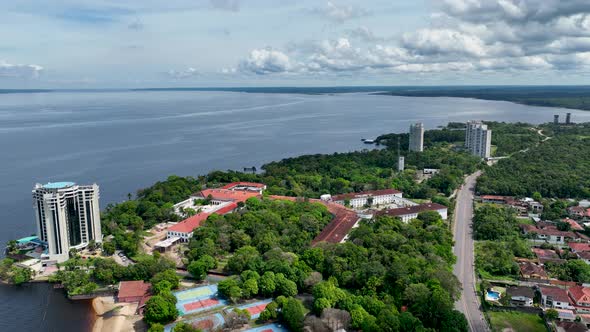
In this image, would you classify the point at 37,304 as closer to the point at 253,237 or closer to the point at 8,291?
the point at 8,291

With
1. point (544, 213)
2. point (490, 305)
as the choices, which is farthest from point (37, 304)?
point (544, 213)

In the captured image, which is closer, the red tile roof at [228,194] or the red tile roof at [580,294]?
the red tile roof at [580,294]

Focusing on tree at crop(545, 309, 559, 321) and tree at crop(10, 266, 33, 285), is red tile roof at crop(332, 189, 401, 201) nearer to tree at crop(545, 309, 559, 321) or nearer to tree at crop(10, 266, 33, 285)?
tree at crop(545, 309, 559, 321)

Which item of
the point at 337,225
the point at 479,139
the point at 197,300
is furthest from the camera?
the point at 479,139

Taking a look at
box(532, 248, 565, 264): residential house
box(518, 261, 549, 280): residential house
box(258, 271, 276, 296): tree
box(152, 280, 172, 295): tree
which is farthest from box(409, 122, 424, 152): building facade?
box(152, 280, 172, 295): tree

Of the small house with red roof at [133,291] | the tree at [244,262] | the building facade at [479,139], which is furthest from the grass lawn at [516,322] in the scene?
the building facade at [479,139]

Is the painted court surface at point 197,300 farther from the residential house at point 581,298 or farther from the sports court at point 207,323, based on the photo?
the residential house at point 581,298

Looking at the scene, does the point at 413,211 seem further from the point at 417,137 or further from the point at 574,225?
the point at 417,137

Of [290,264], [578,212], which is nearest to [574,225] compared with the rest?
[578,212]
